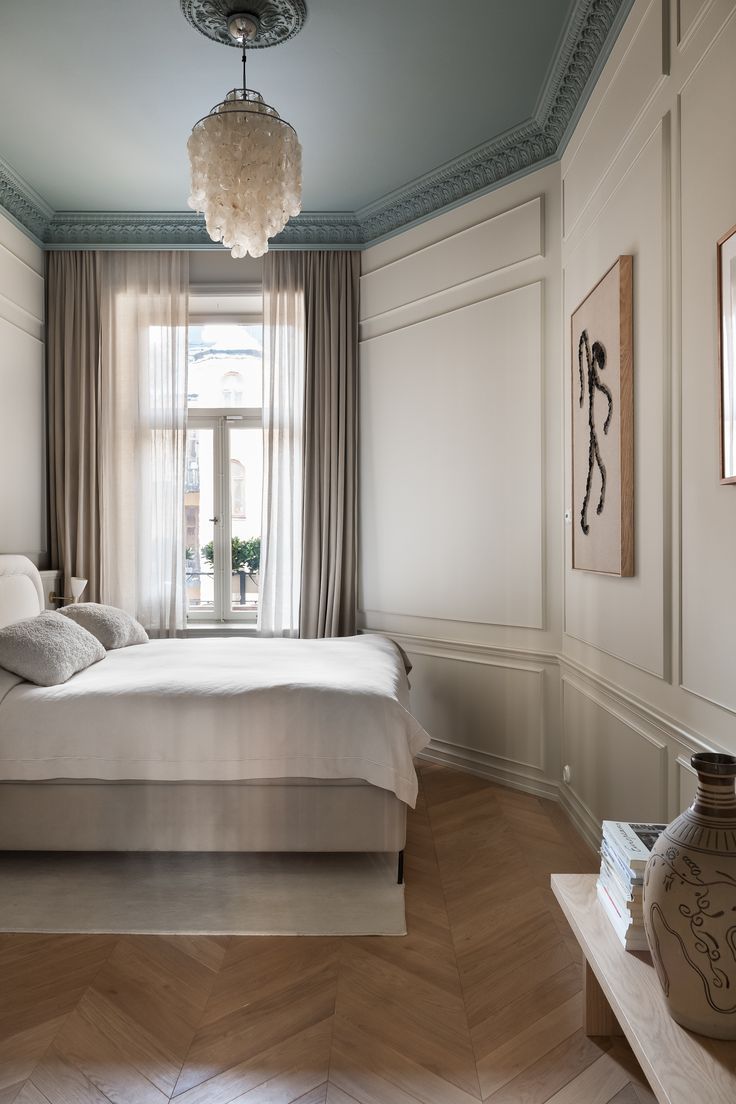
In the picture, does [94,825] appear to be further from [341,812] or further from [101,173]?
[101,173]

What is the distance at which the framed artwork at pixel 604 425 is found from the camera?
8.38 feet

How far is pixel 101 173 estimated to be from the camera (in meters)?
4.22

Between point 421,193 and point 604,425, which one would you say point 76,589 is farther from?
point 604,425

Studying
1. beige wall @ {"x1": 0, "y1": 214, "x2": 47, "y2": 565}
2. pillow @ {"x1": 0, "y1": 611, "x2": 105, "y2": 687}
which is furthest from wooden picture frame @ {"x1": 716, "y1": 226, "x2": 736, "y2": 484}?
beige wall @ {"x1": 0, "y1": 214, "x2": 47, "y2": 565}

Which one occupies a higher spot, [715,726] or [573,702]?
[715,726]

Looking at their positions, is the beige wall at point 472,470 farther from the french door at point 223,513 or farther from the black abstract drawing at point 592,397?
the french door at point 223,513

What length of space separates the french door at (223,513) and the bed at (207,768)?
2343mm

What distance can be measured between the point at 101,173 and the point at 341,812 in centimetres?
367

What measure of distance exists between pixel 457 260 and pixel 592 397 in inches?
63.9

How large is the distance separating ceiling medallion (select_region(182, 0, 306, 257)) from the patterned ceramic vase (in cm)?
248

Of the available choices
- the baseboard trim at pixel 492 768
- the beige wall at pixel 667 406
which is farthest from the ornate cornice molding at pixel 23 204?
the baseboard trim at pixel 492 768

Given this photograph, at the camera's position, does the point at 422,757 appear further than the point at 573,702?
Yes

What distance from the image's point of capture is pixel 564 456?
3.52 metres

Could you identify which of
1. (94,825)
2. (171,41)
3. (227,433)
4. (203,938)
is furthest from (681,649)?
(227,433)
